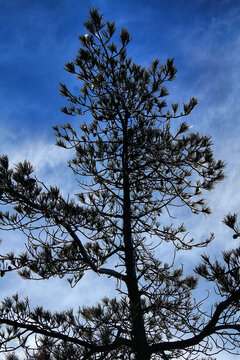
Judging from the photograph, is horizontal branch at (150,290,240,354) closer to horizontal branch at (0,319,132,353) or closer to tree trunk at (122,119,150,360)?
tree trunk at (122,119,150,360)

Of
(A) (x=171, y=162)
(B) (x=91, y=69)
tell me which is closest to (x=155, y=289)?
(A) (x=171, y=162)

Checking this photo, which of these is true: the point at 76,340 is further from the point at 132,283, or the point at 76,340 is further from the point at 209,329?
the point at 209,329

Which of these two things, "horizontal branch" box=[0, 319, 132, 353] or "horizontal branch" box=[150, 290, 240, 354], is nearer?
"horizontal branch" box=[150, 290, 240, 354]

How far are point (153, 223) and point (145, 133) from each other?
1798 millimetres

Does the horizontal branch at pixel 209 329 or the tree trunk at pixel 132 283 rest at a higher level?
the tree trunk at pixel 132 283

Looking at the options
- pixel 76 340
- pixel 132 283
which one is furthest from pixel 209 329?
pixel 76 340

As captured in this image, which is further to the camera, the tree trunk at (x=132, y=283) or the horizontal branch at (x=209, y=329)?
the tree trunk at (x=132, y=283)

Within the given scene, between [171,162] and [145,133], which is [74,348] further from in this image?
[145,133]

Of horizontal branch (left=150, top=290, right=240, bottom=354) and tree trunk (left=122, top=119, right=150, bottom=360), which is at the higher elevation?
tree trunk (left=122, top=119, right=150, bottom=360)

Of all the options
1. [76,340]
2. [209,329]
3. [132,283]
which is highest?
[132,283]

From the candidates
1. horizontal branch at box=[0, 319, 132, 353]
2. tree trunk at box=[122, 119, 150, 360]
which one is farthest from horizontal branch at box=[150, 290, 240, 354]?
horizontal branch at box=[0, 319, 132, 353]

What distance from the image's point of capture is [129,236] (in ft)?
16.2

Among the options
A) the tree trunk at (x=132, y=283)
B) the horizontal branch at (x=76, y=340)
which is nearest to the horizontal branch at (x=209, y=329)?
the tree trunk at (x=132, y=283)

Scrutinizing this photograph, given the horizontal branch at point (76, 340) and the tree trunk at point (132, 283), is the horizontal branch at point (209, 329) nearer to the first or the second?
the tree trunk at point (132, 283)
